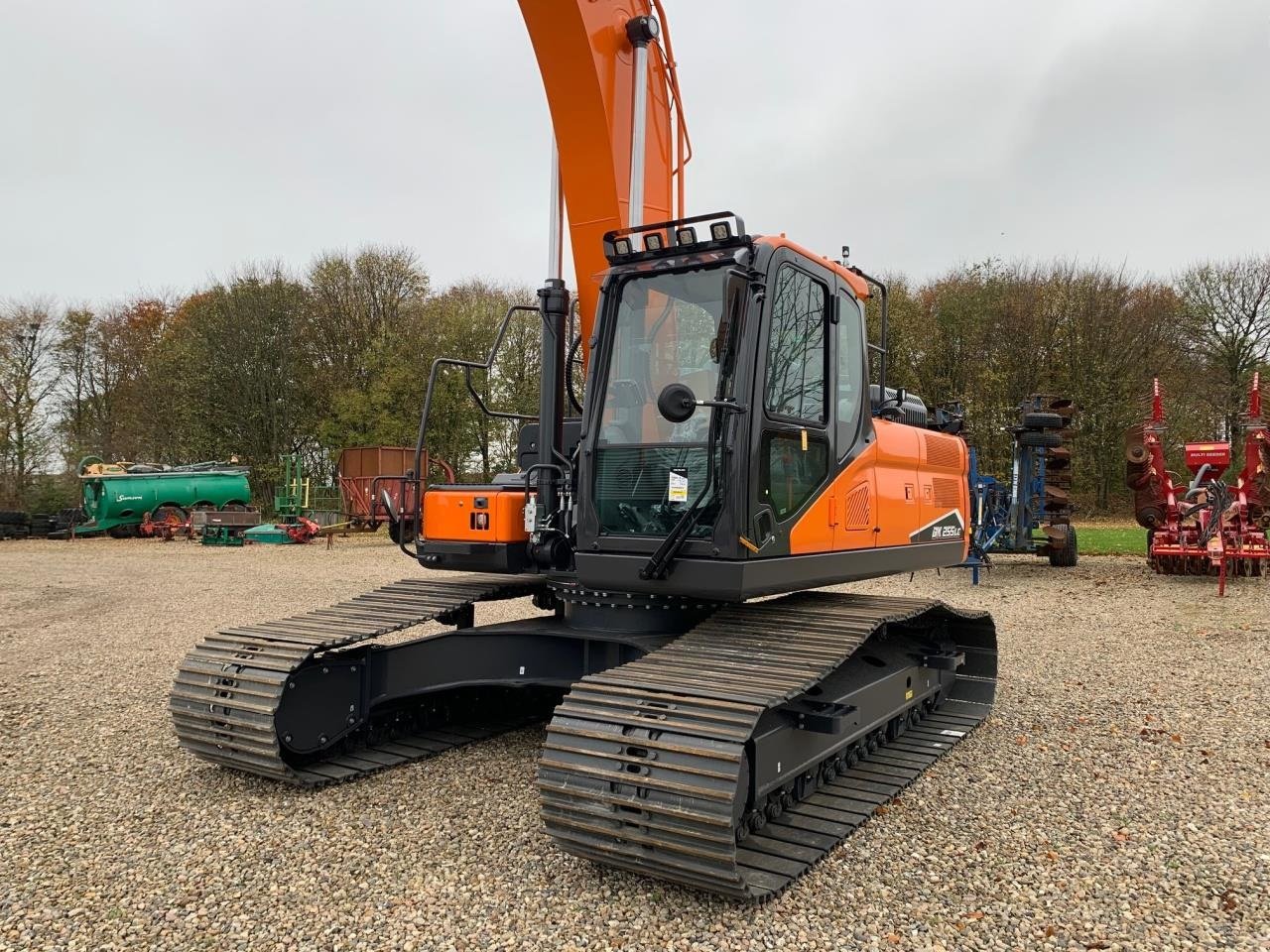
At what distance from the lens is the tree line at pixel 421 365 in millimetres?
24859

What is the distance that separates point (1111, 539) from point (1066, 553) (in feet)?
→ 17.3

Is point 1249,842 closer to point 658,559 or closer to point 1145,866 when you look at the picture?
point 1145,866

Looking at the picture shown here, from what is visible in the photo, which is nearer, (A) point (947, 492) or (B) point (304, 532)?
(A) point (947, 492)

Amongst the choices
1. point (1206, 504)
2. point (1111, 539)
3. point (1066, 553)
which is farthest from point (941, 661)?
point (1111, 539)

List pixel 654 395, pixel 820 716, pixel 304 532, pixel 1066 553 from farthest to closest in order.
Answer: pixel 304 532 < pixel 1066 553 < pixel 654 395 < pixel 820 716

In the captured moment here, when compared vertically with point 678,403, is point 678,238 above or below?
above

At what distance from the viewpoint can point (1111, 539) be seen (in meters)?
20.0

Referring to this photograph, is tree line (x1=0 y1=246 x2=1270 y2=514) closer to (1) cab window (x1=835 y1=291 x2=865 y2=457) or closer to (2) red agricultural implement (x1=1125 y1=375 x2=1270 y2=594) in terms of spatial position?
(2) red agricultural implement (x1=1125 y1=375 x2=1270 y2=594)

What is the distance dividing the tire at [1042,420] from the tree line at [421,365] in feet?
23.2

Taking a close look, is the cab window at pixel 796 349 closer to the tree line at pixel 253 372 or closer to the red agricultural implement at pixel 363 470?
the red agricultural implement at pixel 363 470

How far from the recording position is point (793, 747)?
4066 mm

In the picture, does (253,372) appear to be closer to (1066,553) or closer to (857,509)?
(1066,553)

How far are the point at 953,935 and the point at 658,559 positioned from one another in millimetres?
1789

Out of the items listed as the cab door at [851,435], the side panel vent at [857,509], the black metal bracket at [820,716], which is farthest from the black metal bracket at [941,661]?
the black metal bracket at [820,716]
